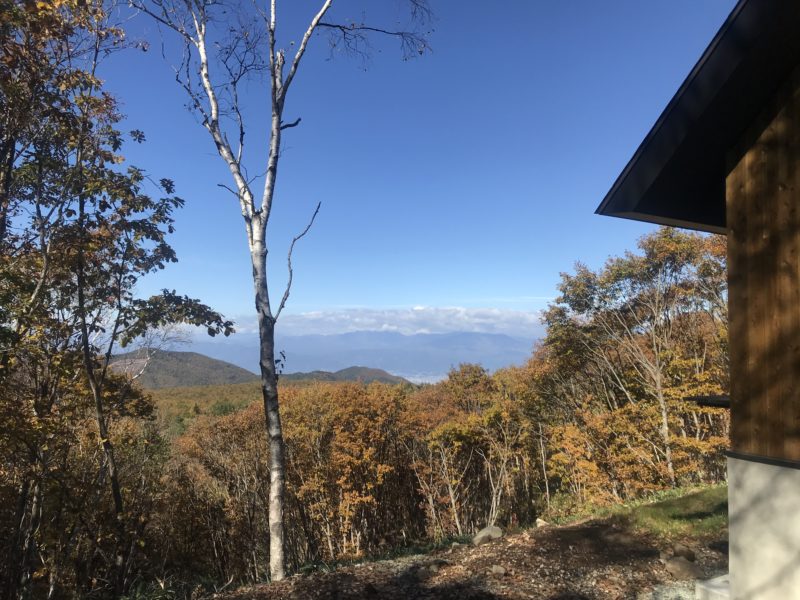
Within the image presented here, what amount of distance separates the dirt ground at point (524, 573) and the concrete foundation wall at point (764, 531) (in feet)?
7.89

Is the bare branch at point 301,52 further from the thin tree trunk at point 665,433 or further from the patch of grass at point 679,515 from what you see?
the thin tree trunk at point 665,433

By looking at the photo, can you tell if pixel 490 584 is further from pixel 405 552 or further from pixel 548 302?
pixel 548 302

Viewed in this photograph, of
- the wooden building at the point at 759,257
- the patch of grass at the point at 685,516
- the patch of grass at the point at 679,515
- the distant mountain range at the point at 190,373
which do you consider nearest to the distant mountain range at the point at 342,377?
the distant mountain range at the point at 190,373

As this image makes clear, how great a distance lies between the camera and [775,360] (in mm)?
3611

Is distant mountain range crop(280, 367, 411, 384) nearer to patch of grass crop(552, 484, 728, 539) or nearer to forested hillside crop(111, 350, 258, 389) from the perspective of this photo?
forested hillside crop(111, 350, 258, 389)

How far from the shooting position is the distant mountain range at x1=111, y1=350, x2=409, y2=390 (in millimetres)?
11586

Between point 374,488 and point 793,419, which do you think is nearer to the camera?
point 793,419

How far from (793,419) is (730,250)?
1466 mm

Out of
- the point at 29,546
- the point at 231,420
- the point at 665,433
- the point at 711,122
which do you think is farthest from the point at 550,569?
the point at 231,420

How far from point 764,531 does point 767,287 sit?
190 centimetres

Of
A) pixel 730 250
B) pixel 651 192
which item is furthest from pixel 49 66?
pixel 730 250

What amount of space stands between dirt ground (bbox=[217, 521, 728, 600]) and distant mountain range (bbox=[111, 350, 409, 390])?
5.11 meters

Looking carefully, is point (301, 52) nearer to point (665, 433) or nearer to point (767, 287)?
point (767, 287)

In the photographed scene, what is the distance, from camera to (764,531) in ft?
11.9
